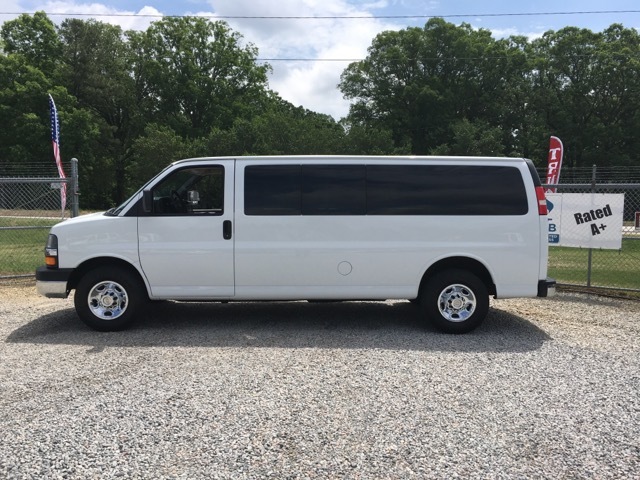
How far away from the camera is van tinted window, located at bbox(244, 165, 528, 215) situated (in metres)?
6.41

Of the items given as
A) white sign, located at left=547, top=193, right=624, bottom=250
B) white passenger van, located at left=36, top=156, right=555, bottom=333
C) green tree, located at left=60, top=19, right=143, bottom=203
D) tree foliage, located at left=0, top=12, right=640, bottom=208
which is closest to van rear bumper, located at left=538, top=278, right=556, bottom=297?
white passenger van, located at left=36, top=156, right=555, bottom=333

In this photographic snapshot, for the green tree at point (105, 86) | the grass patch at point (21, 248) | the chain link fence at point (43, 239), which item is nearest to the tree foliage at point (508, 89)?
the green tree at point (105, 86)

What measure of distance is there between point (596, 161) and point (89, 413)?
161 feet

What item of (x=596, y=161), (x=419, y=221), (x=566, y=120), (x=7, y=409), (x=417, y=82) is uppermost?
(x=417, y=82)

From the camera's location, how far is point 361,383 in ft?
15.6

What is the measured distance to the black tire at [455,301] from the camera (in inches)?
253

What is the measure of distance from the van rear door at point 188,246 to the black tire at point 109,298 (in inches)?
9.1

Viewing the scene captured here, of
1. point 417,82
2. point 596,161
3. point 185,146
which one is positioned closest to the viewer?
point 185,146

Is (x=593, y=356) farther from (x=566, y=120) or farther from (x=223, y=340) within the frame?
(x=566, y=120)

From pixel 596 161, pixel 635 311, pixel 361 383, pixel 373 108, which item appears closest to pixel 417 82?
pixel 373 108

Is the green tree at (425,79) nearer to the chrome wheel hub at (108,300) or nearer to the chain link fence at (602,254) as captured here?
the chain link fence at (602,254)

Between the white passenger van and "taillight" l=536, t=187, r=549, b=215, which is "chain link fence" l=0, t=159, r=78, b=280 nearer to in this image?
the white passenger van

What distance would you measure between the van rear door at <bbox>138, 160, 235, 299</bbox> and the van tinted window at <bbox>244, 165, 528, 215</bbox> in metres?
0.39

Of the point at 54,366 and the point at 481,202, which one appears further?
the point at 481,202
